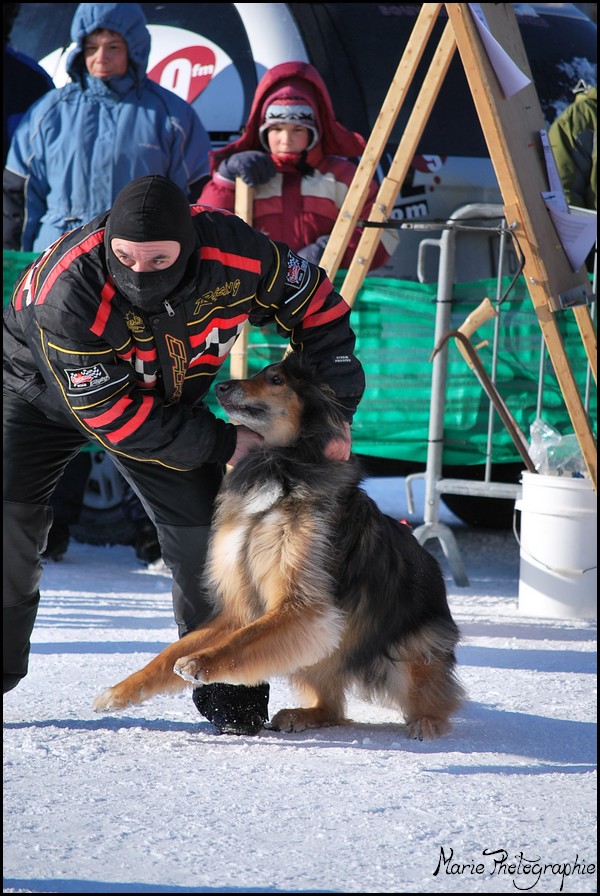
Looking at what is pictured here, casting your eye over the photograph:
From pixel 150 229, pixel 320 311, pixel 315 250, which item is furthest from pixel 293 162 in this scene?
pixel 150 229

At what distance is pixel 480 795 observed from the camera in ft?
7.70

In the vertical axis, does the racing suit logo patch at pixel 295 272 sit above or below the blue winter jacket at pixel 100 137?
below

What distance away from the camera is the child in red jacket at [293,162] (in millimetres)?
4941

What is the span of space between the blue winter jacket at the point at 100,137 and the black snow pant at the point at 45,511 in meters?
2.48

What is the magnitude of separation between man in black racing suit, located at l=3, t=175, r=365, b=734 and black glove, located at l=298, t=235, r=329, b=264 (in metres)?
1.84

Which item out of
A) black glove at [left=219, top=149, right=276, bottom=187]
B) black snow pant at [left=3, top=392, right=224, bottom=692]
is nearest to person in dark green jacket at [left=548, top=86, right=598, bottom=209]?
black glove at [left=219, top=149, right=276, bottom=187]

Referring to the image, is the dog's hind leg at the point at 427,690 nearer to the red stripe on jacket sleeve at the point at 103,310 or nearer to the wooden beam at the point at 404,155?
the red stripe on jacket sleeve at the point at 103,310

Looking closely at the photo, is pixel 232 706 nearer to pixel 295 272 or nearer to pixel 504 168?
pixel 295 272

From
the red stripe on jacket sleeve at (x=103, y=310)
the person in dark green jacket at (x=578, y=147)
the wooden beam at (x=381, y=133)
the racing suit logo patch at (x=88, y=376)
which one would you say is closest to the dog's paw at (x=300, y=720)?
the racing suit logo patch at (x=88, y=376)

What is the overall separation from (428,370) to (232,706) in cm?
276

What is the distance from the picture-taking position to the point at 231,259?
2.79m

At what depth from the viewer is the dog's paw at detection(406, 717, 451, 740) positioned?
284 centimetres

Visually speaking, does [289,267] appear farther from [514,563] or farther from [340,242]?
[514,563]

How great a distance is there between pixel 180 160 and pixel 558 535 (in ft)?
8.61
